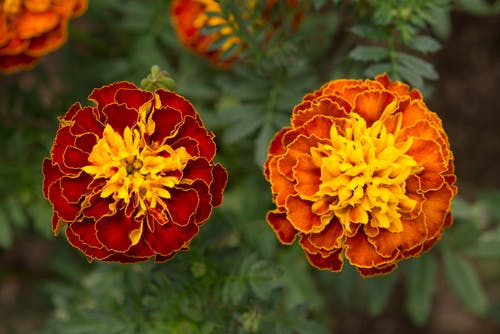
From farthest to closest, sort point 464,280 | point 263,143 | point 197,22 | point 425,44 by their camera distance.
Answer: point 464,280
point 197,22
point 263,143
point 425,44

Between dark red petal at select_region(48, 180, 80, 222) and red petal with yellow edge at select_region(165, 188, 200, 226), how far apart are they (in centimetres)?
22

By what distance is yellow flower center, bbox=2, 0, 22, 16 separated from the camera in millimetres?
2230

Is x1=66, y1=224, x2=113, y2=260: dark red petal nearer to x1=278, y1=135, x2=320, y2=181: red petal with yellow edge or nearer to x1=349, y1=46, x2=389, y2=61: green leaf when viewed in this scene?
x1=278, y1=135, x2=320, y2=181: red petal with yellow edge

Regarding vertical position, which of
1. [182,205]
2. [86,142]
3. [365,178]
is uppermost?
[86,142]

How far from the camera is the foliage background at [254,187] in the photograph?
1992 mm

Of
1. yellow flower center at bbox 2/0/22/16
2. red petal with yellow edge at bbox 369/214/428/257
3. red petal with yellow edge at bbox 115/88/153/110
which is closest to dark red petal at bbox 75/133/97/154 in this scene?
red petal with yellow edge at bbox 115/88/153/110

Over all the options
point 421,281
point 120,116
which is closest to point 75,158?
point 120,116

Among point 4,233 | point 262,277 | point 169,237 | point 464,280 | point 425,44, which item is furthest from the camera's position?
point 464,280

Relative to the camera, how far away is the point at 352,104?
1724 mm

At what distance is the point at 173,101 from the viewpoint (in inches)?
66.1

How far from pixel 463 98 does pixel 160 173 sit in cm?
252

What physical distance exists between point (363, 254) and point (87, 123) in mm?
746

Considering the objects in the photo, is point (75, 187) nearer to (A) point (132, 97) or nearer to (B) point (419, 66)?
(A) point (132, 97)

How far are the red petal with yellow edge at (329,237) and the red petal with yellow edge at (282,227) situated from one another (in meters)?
0.08
